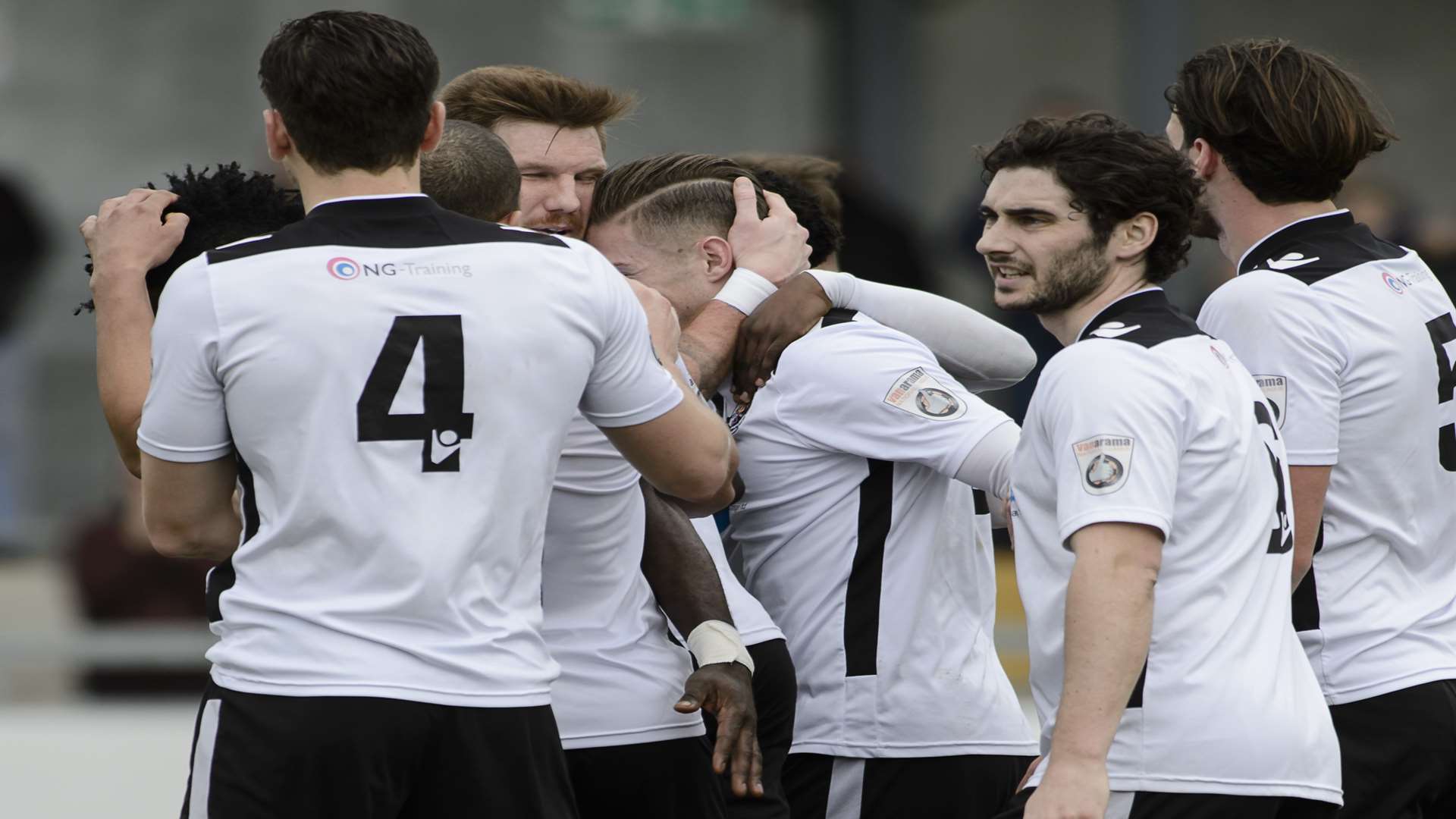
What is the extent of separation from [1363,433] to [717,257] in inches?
48.3

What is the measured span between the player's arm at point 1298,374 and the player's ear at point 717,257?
37.0 inches

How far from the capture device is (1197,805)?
2.71m

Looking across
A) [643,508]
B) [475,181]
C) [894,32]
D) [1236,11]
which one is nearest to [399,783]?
[643,508]

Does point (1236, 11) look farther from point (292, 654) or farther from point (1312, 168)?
point (292, 654)

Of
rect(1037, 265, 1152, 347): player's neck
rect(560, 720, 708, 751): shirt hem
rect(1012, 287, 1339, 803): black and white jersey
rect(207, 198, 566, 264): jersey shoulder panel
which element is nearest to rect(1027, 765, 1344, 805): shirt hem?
rect(1012, 287, 1339, 803): black and white jersey

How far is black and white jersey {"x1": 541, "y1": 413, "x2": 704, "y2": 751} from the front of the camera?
298 centimetres

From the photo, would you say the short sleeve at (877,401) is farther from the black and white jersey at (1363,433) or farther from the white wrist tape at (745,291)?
the black and white jersey at (1363,433)

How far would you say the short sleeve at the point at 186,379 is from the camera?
2.49 meters

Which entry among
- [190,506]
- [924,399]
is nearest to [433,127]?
[190,506]

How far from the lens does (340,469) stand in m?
2.48

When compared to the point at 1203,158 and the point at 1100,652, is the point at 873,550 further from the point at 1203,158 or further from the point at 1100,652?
the point at 1203,158

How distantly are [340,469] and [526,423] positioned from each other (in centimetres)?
26

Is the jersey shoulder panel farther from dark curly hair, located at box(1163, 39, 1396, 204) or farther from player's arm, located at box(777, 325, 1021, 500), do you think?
dark curly hair, located at box(1163, 39, 1396, 204)

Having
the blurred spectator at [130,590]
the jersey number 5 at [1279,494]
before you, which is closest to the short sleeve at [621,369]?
the jersey number 5 at [1279,494]
